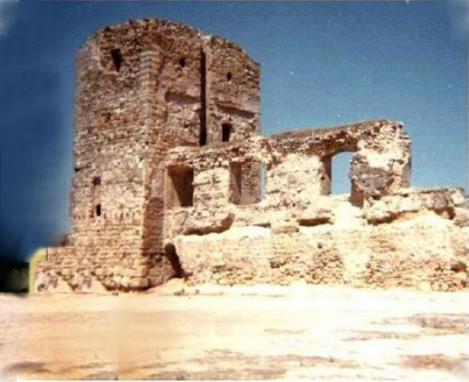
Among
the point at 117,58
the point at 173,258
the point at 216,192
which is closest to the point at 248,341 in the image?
the point at 216,192

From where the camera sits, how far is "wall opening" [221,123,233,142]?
1917cm

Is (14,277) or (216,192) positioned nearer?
(14,277)

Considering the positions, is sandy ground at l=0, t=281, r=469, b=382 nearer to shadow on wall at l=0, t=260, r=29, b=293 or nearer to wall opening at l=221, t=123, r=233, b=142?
shadow on wall at l=0, t=260, r=29, b=293

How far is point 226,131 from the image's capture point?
763 inches

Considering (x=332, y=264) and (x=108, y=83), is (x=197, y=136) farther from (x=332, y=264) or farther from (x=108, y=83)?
(x=332, y=264)

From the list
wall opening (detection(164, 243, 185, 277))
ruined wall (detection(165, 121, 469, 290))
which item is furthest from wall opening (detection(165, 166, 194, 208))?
wall opening (detection(164, 243, 185, 277))

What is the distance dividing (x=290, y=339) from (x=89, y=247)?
11.5m

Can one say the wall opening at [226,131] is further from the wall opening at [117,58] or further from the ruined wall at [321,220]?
the wall opening at [117,58]

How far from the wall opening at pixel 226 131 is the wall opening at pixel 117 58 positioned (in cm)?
331

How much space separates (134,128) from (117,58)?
2.06 m

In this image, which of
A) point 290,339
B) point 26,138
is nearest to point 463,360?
point 290,339

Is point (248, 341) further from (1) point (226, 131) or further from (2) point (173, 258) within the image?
(1) point (226, 131)

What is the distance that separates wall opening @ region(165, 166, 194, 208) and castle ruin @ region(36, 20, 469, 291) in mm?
47

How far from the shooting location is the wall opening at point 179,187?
17.3 m
